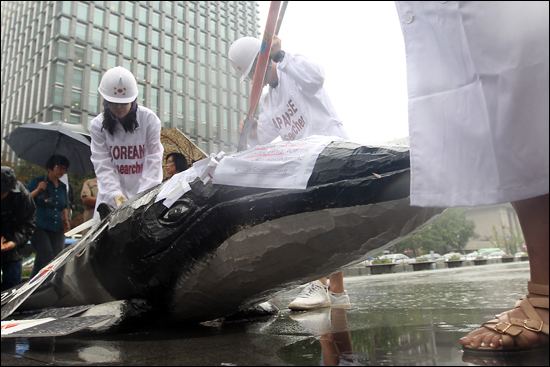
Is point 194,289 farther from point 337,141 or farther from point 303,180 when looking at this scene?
point 337,141

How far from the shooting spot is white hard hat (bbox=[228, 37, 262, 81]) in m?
3.08

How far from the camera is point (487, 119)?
46.3 inches

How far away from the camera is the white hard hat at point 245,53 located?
308 cm

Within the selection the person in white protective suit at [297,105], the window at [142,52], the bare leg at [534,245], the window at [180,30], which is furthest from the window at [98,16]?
the bare leg at [534,245]

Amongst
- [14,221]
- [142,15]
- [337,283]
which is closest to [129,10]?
[142,15]

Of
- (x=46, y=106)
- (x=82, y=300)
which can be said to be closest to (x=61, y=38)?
(x=46, y=106)

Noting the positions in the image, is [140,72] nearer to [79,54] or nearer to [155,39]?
[155,39]

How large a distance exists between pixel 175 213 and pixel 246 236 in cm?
41

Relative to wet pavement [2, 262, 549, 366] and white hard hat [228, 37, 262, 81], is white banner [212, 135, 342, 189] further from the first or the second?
white hard hat [228, 37, 262, 81]

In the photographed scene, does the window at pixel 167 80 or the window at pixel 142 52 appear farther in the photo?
the window at pixel 142 52

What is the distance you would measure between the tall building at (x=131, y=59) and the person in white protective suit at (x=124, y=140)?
27373 mm

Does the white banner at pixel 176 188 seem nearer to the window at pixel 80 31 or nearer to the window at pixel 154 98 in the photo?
the window at pixel 154 98

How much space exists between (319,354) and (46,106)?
3517 cm

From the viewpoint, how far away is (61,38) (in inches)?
1266
